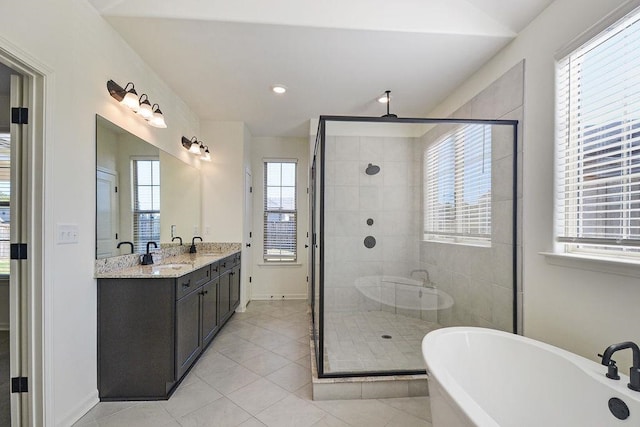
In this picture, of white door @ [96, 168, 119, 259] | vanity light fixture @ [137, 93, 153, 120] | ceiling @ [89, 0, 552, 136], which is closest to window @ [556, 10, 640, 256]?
ceiling @ [89, 0, 552, 136]

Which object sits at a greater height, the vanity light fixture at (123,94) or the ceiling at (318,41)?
the ceiling at (318,41)

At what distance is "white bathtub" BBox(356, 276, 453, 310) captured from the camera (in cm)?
281

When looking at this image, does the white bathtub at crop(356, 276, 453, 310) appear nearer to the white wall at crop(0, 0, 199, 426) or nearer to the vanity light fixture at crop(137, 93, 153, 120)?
the white wall at crop(0, 0, 199, 426)

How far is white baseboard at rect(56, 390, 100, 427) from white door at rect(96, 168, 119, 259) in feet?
3.06

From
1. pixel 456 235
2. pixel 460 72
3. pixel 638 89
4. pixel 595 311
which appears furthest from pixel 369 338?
pixel 460 72

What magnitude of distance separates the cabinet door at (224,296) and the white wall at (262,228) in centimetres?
128

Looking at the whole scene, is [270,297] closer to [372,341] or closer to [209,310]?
[209,310]

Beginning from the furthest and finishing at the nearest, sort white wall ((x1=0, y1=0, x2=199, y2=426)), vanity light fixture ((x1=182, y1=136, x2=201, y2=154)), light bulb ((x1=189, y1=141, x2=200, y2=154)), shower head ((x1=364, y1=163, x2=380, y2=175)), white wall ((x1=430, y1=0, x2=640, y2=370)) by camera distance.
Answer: light bulb ((x1=189, y1=141, x2=200, y2=154)) → vanity light fixture ((x1=182, y1=136, x2=201, y2=154)) → shower head ((x1=364, y1=163, x2=380, y2=175)) → white wall ((x1=0, y1=0, x2=199, y2=426)) → white wall ((x1=430, y1=0, x2=640, y2=370))

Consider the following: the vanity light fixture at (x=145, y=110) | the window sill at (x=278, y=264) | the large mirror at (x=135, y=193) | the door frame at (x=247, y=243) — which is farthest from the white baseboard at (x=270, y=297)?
the vanity light fixture at (x=145, y=110)

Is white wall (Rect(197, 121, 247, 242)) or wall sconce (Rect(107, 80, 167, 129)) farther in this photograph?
white wall (Rect(197, 121, 247, 242))

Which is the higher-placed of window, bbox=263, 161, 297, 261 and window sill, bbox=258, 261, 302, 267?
window, bbox=263, 161, 297, 261

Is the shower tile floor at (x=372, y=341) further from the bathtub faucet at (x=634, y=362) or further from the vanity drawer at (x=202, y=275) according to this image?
the bathtub faucet at (x=634, y=362)

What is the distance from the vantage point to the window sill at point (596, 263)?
1.34 meters

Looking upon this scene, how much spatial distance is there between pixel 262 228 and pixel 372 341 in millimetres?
2745
